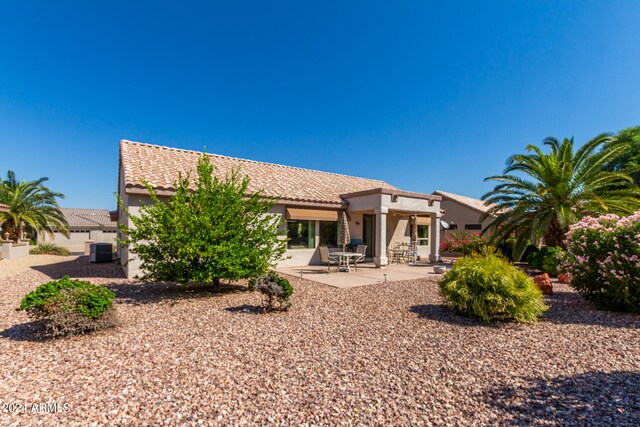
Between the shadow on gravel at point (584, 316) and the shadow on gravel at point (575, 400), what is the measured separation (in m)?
3.10

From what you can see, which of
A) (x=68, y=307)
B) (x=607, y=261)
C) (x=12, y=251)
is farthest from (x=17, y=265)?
(x=607, y=261)

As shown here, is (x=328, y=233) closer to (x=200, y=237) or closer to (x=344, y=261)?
(x=344, y=261)

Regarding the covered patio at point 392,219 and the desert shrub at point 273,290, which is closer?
the desert shrub at point 273,290

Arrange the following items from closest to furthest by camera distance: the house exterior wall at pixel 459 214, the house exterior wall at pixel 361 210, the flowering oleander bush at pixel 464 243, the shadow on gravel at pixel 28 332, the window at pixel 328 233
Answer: the shadow on gravel at pixel 28 332 < the house exterior wall at pixel 361 210 < the window at pixel 328 233 < the flowering oleander bush at pixel 464 243 < the house exterior wall at pixel 459 214

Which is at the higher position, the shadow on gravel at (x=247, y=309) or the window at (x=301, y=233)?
the window at (x=301, y=233)

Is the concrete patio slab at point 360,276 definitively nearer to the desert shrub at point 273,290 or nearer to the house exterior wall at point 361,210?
the house exterior wall at point 361,210

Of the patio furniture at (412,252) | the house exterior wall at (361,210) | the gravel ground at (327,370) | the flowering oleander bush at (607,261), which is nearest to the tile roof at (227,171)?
the house exterior wall at (361,210)

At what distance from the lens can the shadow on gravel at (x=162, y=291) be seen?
9.11 metres

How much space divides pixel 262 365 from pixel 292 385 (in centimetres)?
80

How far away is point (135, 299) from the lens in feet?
29.8

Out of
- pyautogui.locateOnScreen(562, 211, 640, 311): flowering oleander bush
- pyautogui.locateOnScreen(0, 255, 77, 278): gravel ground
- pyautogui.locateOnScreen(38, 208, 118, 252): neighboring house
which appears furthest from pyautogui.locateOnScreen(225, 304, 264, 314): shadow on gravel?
pyautogui.locateOnScreen(38, 208, 118, 252): neighboring house

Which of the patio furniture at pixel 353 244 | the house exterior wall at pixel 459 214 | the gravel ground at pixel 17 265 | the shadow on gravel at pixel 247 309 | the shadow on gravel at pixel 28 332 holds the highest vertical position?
the house exterior wall at pixel 459 214

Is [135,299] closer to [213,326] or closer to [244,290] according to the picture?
[244,290]

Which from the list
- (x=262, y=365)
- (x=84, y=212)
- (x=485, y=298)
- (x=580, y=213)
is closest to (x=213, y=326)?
(x=262, y=365)
